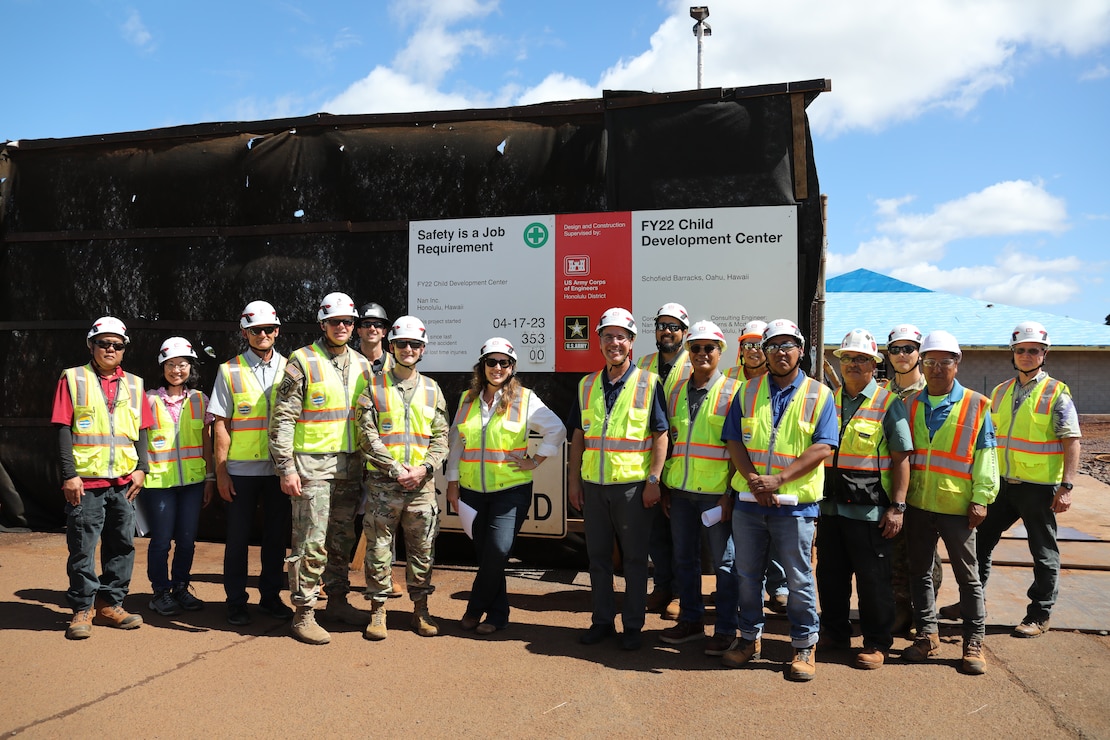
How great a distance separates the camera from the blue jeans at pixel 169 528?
555cm

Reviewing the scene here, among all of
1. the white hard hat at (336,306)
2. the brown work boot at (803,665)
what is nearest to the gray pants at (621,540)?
the brown work boot at (803,665)

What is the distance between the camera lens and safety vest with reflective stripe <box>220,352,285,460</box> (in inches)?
214

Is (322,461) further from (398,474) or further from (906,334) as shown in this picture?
(906,334)

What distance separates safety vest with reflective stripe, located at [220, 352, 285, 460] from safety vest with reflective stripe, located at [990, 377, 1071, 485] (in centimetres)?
505

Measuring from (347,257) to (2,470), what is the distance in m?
4.36

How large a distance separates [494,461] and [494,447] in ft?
0.29

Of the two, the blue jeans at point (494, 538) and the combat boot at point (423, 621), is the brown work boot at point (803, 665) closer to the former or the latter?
the blue jeans at point (494, 538)

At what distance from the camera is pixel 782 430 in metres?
4.52

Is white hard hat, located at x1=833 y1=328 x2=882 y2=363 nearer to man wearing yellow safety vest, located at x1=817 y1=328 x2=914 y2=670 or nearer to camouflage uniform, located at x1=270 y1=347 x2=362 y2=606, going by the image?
man wearing yellow safety vest, located at x1=817 y1=328 x2=914 y2=670

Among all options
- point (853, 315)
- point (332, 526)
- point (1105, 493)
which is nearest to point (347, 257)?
point (332, 526)

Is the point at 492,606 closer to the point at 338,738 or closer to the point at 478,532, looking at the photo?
the point at 478,532

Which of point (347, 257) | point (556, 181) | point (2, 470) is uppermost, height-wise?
Result: point (556, 181)

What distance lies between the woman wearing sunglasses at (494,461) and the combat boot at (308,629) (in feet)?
2.93

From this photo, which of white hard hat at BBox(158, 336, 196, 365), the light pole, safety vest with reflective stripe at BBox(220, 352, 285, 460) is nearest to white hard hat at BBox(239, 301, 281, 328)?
safety vest with reflective stripe at BBox(220, 352, 285, 460)
